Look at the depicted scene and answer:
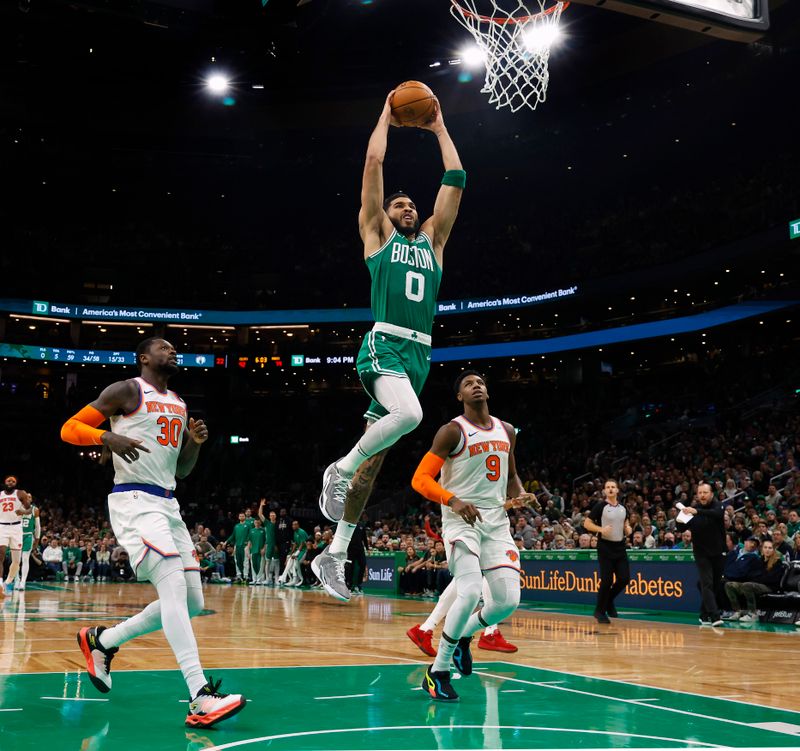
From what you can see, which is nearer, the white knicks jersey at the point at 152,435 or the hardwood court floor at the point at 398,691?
the hardwood court floor at the point at 398,691

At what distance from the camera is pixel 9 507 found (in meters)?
16.1

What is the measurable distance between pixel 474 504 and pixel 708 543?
22.8ft

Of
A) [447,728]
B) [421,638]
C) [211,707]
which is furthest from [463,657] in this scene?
[211,707]

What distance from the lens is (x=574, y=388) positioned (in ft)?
121

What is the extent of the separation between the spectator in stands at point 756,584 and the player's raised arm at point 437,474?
8646 millimetres

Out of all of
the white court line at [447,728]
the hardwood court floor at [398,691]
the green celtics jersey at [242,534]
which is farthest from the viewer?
the green celtics jersey at [242,534]

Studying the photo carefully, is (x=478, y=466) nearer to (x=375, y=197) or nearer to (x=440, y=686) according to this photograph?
(x=440, y=686)

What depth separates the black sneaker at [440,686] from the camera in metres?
5.89

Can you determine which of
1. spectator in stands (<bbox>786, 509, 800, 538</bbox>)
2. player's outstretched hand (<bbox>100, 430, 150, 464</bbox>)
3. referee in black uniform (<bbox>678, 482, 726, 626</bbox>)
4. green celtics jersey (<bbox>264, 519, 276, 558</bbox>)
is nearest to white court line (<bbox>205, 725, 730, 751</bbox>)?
player's outstretched hand (<bbox>100, 430, 150, 464</bbox>)

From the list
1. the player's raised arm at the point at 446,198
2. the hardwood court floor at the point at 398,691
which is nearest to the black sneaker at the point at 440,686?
the hardwood court floor at the point at 398,691

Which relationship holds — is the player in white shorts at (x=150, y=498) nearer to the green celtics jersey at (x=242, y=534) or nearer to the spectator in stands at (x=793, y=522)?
the spectator in stands at (x=793, y=522)

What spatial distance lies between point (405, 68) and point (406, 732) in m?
31.4

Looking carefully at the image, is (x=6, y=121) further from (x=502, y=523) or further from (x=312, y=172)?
(x=502, y=523)

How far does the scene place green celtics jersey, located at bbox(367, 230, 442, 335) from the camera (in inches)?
244
